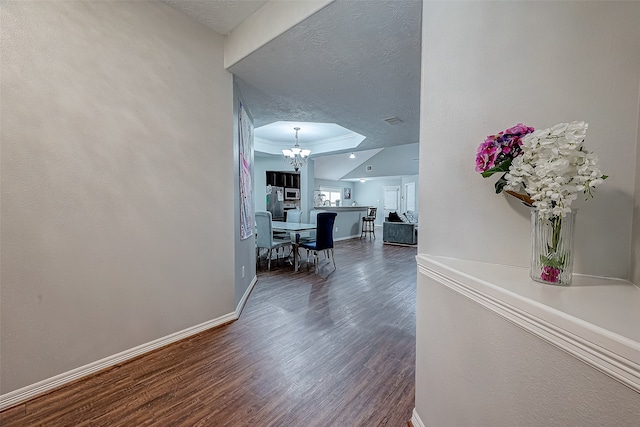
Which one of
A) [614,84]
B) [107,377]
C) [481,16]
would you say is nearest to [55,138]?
[107,377]

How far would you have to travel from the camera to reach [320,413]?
1.45m

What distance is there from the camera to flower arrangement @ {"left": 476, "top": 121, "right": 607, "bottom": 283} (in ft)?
2.43

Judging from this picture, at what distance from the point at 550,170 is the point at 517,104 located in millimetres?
431

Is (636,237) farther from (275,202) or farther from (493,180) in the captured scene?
(275,202)

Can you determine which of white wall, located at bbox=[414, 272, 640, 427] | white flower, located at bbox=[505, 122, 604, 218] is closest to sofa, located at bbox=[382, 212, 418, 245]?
white wall, located at bbox=[414, 272, 640, 427]

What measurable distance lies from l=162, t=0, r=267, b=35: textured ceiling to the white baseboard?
267cm

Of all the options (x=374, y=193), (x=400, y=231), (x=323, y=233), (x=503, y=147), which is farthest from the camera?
(x=374, y=193)

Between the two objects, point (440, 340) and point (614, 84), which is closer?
point (614, 84)

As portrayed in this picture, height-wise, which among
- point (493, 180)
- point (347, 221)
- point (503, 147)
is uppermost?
point (503, 147)

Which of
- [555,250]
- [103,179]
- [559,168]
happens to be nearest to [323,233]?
[103,179]

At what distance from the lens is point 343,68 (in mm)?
2350

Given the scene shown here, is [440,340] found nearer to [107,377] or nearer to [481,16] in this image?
[481,16]

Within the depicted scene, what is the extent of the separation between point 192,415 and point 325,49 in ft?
8.66

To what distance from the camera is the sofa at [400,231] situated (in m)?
7.32
